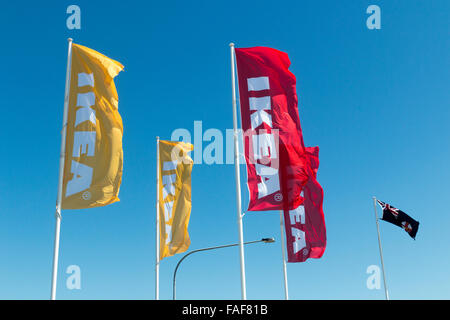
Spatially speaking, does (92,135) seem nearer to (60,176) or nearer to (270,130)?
(60,176)

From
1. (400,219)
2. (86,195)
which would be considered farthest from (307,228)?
(400,219)

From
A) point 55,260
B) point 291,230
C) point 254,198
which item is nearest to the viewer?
point 55,260

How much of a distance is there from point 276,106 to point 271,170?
2.31 m

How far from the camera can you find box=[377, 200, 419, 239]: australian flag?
31.8m

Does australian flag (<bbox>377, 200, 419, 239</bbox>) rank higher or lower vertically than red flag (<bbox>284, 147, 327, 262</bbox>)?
higher

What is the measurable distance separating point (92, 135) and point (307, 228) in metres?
11.3

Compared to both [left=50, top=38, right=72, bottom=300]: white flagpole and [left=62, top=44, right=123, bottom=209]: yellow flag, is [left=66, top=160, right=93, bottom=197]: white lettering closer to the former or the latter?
[left=62, top=44, right=123, bottom=209]: yellow flag

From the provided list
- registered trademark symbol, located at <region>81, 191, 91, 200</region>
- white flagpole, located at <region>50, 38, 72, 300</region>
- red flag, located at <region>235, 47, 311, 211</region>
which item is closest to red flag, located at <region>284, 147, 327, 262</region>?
red flag, located at <region>235, 47, 311, 211</region>

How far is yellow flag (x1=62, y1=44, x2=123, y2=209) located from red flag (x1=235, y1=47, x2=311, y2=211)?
4.04 meters
